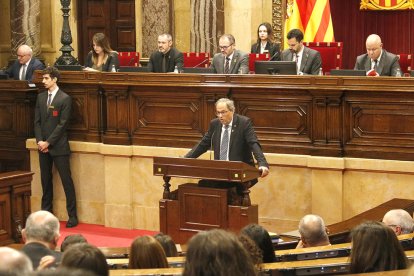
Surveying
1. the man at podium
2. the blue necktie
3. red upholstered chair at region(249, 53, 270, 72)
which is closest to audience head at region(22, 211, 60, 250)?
the man at podium

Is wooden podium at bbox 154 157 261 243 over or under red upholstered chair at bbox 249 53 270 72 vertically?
under

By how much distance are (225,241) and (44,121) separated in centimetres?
718

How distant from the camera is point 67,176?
10992 millimetres

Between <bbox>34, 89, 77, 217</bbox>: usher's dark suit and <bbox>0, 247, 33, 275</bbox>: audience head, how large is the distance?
6817 millimetres

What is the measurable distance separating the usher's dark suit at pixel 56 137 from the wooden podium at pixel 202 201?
2272 millimetres

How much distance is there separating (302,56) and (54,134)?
9.68 feet

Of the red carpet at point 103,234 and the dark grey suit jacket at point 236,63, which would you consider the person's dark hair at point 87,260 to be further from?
the dark grey suit jacket at point 236,63

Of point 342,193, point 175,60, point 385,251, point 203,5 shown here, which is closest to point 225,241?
point 385,251

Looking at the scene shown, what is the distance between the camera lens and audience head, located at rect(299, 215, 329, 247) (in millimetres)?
6473

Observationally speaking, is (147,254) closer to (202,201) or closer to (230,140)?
(202,201)

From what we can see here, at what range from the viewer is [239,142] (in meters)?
8.91

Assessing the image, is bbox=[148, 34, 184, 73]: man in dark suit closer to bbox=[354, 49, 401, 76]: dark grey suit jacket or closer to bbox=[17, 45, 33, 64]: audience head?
bbox=[17, 45, 33, 64]: audience head

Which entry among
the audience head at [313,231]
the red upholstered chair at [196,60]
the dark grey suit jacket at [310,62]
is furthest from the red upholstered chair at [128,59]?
the audience head at [313,231]

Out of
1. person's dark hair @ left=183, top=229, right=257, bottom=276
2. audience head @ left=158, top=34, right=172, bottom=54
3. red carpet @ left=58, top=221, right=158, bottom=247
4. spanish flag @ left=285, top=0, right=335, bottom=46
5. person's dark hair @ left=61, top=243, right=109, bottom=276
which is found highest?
spanish flag @ left=285, top=0, right=335, bottom=46
